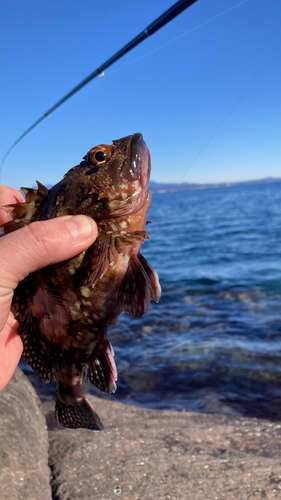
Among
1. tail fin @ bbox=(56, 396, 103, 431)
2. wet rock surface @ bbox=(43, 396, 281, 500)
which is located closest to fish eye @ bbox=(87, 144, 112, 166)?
tail fin @ bbox=(56, 396, 103, 431)

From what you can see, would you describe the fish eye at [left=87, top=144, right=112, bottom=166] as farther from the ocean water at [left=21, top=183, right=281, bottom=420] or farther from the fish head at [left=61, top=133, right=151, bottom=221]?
the ocean water at [left=21, top=183, right=281, bottom=420]

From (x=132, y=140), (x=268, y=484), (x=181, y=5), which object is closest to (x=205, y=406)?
(x=268, y=484)

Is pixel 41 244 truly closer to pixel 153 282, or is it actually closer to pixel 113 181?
pixel 113 181

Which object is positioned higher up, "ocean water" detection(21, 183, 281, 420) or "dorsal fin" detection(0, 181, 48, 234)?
"dorsal fin" detection(0, 181, 48, 234)

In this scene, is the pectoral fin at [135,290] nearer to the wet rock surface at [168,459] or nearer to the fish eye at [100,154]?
the fish eye at [100,154]

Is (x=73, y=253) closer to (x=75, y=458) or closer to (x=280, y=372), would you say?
(x=75, y=458)

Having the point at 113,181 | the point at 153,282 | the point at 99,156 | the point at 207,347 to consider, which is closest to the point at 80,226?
the point at 113,181
